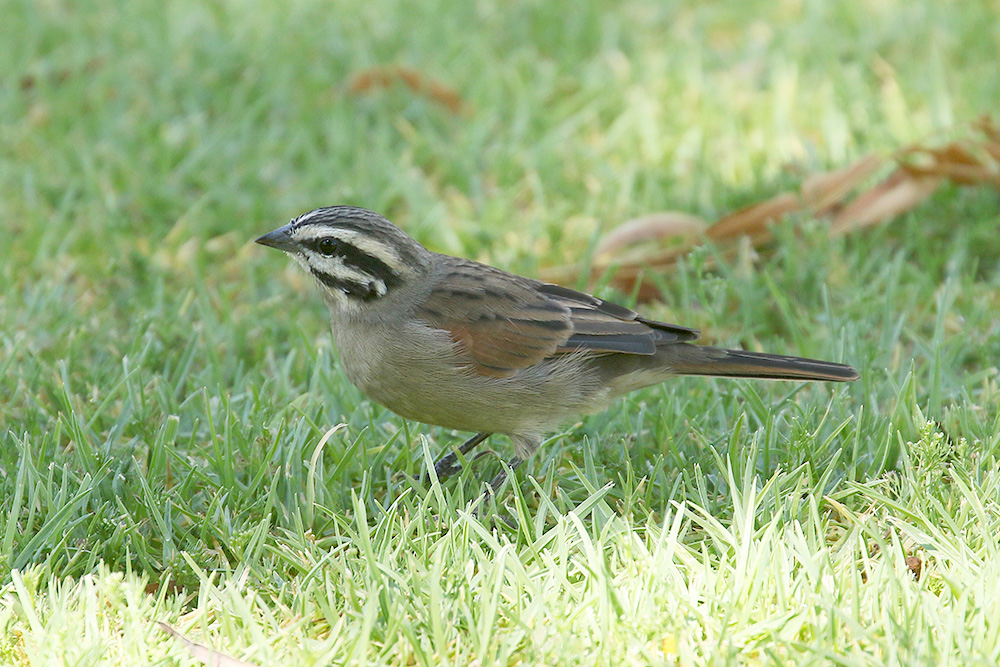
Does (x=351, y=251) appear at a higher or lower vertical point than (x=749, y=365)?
higher

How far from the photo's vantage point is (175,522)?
15.2 feet

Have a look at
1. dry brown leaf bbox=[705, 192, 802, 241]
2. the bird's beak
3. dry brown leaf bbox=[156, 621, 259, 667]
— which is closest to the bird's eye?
the bird's beak

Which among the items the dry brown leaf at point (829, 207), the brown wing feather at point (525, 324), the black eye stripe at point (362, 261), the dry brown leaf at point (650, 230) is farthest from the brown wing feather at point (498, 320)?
the dry brown leaf at point (650, 230)

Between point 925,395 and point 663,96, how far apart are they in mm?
3983

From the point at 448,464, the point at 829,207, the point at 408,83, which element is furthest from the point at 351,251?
the point at 408,83

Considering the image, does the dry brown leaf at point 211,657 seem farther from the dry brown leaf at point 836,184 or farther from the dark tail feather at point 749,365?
the dry brown leaf at point 836,184

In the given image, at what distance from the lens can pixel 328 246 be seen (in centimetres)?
546

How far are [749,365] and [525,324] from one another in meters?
0.97

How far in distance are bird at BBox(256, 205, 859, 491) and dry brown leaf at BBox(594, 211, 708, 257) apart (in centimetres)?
170

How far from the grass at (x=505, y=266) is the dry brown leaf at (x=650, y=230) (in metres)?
0.29

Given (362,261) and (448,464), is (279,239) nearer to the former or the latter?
(362,261)

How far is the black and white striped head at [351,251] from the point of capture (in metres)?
5.41

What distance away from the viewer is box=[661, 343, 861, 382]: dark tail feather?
5039 mm

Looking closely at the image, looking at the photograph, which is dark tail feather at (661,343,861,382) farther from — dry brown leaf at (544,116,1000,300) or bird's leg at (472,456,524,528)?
dry brown leaf at (544,116,1000,300)
